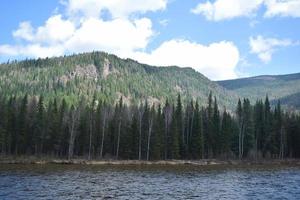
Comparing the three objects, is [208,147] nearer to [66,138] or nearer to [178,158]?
[178,158]

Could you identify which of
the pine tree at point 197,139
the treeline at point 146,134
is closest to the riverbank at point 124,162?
the treeline at point 146,134

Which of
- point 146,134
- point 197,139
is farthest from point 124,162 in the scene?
point 197,139

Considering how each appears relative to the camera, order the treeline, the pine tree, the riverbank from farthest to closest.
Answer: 1. the pine tree
2. the treeline
3. the riverbank

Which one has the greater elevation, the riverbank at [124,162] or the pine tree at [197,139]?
the pine tree at [197,139]

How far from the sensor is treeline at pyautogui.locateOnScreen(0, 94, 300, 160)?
106812mm

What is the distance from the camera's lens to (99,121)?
11788cm

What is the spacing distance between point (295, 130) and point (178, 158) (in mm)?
41324

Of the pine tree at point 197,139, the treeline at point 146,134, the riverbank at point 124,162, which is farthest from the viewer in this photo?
the pine tree at point 197,139

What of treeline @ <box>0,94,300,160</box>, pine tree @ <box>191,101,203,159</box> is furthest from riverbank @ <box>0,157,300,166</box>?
pine tree @ <box>191,101,203,159</box>

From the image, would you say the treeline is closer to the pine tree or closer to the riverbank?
the pine tree

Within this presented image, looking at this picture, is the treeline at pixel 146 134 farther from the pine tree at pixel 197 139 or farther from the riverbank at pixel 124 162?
the riverbank at pixel 124 162

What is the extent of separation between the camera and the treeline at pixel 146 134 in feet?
350

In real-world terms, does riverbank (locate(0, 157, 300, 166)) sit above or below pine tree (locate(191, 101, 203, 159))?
below

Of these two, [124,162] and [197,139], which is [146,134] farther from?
[124,162]
